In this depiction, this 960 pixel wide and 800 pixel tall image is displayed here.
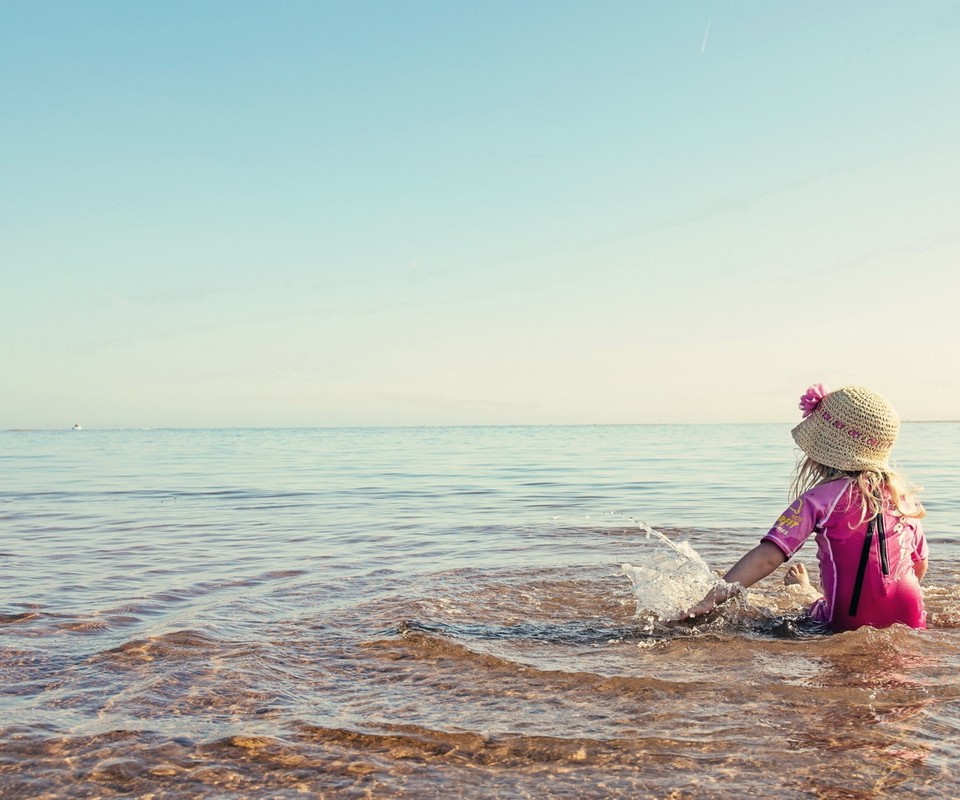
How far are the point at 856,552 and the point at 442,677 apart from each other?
2686mm

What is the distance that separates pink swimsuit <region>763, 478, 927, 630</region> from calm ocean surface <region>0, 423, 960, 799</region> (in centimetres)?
19

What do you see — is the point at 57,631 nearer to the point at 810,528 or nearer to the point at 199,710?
the point at 199,710

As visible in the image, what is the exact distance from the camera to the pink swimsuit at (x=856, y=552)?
16.8 ft

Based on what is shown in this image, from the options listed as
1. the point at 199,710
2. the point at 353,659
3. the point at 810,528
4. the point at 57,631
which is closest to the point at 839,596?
the point at 810,528

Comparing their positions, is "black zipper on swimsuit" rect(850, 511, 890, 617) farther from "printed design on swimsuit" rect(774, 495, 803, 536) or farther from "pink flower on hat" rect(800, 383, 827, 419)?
"pink flower on hat" rect(800, 383, 827, 419)

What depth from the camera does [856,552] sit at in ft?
17.1

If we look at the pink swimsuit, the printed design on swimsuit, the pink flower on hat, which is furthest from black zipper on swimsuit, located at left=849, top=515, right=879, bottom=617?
the pink flower on hat

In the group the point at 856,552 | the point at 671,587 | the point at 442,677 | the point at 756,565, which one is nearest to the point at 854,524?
the point at 856,552

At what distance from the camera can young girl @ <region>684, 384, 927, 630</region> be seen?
509 cm

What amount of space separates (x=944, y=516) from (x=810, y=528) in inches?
330

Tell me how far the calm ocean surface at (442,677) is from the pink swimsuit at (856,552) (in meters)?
0.19

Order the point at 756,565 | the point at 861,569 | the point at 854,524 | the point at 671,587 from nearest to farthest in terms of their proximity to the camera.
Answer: the point at 756,565 → the point at 854,524 → the point at 861,569 → the point at 671,587

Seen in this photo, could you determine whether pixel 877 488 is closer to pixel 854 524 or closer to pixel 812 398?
pixel 854 524

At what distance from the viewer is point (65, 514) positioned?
43.4 feet
